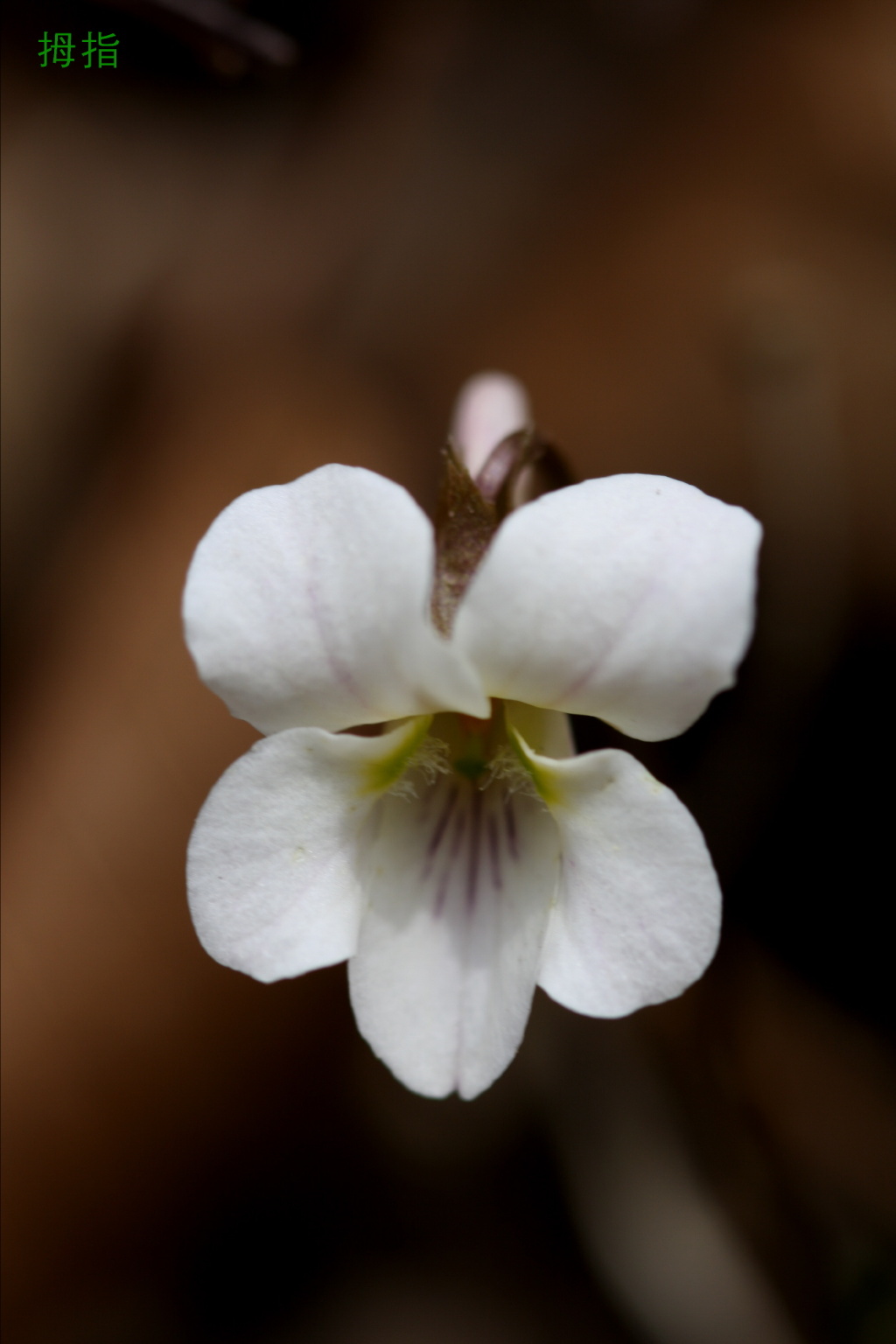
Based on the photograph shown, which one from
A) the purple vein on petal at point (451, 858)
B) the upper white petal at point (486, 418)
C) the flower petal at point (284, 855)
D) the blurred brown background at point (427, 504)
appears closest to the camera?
the flower petal at point (284, 855)

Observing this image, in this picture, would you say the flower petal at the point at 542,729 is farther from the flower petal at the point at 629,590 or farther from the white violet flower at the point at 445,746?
the flower petal at the point at 629,590

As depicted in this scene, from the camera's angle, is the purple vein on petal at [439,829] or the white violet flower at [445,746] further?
the purple vein on petal at [439,829]

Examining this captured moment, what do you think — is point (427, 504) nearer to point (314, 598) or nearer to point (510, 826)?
point (510, 826)

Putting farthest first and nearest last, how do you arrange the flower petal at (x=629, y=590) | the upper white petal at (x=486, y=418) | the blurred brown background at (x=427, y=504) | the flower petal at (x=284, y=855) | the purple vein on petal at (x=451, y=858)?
the blurred brown background at (x=427, y=504) → the upper white petal at (x=486, y=418) → the purple vein on petal at (x=451, y=858) → the flower petal at (x=284, y=855) → the flower petal at (x=629, y=590)

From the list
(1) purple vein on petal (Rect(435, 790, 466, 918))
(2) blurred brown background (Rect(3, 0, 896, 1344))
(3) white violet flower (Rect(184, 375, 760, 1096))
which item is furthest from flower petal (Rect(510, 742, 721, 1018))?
(2) blurred brown background (Rect(3, 0, 896, 1344))

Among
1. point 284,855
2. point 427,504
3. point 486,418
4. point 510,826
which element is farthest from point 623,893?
point 427,504

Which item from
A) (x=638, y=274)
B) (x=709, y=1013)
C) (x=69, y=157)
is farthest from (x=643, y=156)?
(x=709, y=1013)

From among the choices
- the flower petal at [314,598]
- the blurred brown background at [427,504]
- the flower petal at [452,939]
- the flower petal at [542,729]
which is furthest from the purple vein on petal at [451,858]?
the blurred brown background at [427,504]

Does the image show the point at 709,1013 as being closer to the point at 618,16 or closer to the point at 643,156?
the point at 643,156
